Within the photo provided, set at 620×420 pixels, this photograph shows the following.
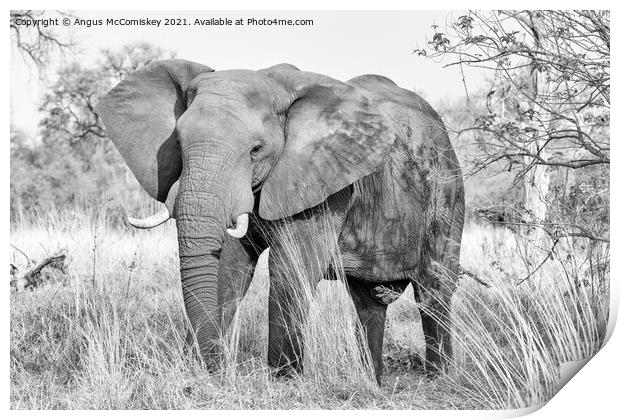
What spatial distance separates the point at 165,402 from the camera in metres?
5.49

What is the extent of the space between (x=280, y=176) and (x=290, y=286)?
25.8 inches

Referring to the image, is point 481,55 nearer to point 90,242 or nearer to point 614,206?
point 614,206

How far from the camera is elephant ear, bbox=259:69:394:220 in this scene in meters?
5.95

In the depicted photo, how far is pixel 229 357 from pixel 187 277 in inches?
21.0

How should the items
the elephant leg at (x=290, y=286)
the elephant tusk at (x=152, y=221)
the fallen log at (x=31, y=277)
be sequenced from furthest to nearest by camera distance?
the fallen log at (x=31, y=277) → the elephant leg at (x=290, y=286) → the elephant tusk at (x=152, y=221)

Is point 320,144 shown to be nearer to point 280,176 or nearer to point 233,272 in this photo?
point 280,176

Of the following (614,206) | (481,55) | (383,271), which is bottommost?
(383,271)

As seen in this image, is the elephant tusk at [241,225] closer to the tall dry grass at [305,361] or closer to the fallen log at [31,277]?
the tall dry grass at [305,361]

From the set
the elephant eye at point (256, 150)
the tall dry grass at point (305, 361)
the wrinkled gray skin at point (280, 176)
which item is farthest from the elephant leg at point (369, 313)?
the elephant eye at point (256, 150)

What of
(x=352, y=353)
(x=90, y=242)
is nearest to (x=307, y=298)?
(x=352, y=353)

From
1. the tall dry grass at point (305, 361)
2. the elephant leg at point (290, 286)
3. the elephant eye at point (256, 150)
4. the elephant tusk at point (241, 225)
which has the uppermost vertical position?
the elephant eye at point (256, 150)

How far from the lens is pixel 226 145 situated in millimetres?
5477

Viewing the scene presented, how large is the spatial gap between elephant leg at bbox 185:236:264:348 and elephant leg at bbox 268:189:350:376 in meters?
0.35

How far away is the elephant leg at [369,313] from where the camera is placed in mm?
6848
